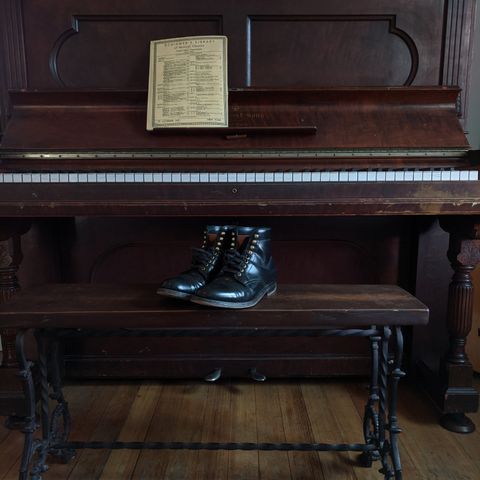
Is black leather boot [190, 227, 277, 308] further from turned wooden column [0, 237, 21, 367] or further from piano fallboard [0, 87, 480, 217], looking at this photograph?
turned wooden column [0, 237, 21, 367]

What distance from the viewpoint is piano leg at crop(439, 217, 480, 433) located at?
4.18 ft

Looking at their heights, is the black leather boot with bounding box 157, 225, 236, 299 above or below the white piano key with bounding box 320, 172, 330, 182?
below

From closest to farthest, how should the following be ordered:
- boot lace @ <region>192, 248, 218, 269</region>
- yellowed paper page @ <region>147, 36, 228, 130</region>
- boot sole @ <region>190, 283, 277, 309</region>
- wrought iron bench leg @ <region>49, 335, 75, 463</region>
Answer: boot sole @ <region>190, 283, 277, 309</region> < boot lace @ <region>192, 248, 218, 269</region> < wrought iron bench leg @ <region>49, 335, 75, 463</region> < yellowed paper page @ <region>147, 36, 228, 130</region>

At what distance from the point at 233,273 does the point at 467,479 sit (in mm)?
869

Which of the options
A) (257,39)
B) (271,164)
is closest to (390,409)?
(271,164)

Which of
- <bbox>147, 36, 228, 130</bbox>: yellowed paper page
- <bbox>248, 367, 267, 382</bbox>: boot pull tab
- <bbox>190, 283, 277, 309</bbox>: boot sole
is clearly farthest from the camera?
<bbox>248, 367, 267, 382</bbox>: boot pull tab

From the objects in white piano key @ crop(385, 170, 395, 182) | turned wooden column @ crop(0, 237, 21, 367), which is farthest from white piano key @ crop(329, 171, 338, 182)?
turned wooden column @ crop(0, 237, 21, 367)

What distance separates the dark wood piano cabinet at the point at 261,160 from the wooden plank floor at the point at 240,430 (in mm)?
80

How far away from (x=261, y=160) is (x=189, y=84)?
38 centimetres

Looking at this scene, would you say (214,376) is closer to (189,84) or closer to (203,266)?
(203,266)

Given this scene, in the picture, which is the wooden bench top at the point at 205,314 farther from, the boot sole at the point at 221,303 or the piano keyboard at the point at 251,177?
the piano keyboard at the point at 251,177

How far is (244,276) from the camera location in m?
0.96

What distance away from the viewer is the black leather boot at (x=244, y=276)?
0.90m

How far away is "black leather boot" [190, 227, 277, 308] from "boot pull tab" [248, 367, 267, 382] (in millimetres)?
587
